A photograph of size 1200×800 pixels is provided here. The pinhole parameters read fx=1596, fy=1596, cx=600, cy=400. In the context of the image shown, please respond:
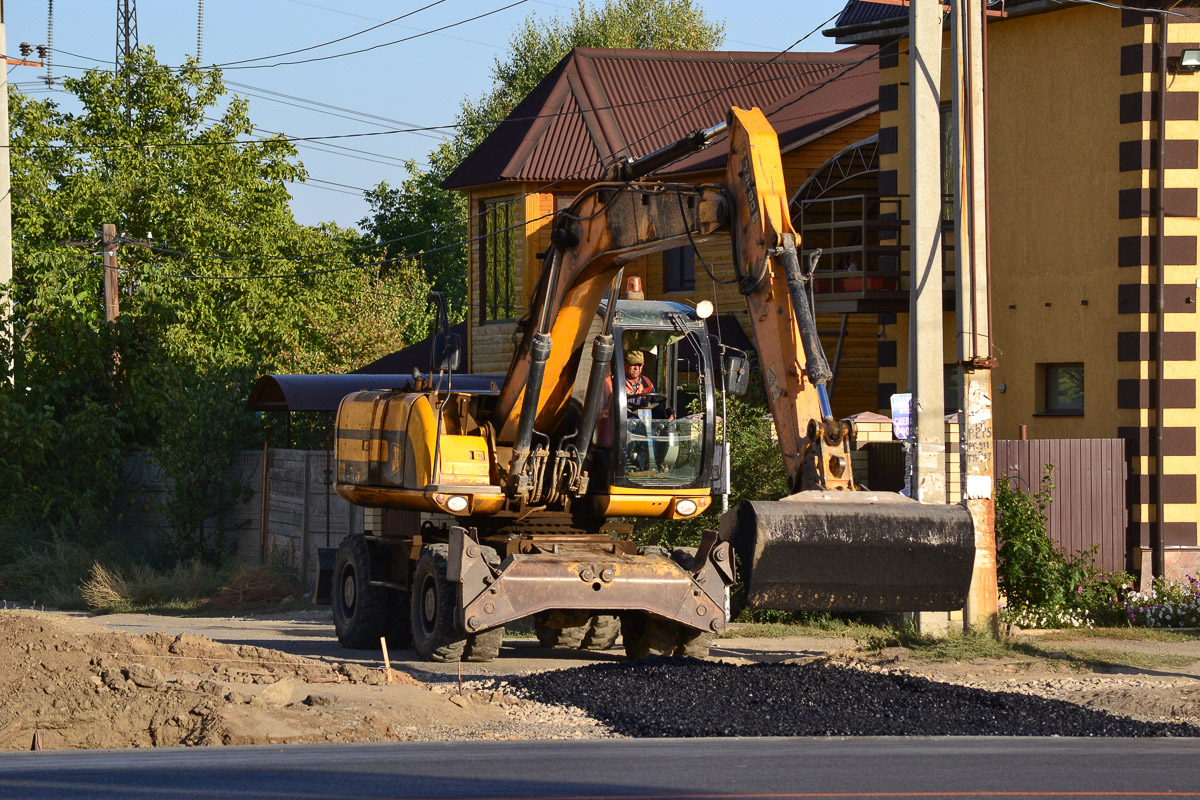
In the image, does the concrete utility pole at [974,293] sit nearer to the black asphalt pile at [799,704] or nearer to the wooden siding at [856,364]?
the black asphalt pile at [799,704]

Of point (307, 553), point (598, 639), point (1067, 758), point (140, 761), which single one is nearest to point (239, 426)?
point (307, 553)

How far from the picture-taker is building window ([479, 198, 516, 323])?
31422 millimetres

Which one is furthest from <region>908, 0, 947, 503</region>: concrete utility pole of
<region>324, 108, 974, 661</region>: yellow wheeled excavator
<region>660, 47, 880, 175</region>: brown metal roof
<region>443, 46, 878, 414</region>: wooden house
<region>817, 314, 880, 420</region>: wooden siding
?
<region>443, 46, 878, 414</region>: wooden house

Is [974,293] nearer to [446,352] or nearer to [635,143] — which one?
[446,352]

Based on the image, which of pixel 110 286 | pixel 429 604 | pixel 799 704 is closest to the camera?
pixel 799 704

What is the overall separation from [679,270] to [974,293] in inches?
586

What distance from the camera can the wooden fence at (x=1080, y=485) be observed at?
1945 centimetres

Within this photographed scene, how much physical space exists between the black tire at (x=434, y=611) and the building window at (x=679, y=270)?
1550cm

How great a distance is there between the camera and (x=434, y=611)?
15.5 meters

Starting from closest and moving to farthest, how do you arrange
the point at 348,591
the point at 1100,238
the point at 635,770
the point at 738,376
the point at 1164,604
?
the point at 635,770
the point at 738,376
the point at 348,591
the point at 1164,604
the point at 1100,238

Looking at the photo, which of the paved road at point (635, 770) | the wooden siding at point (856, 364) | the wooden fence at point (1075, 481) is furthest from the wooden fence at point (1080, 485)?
the paved road at point (635, 770)

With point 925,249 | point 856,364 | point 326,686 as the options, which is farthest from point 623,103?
point 326,686

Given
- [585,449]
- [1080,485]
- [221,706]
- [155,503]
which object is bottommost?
[221,706]

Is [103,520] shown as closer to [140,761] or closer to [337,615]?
[337,615]
